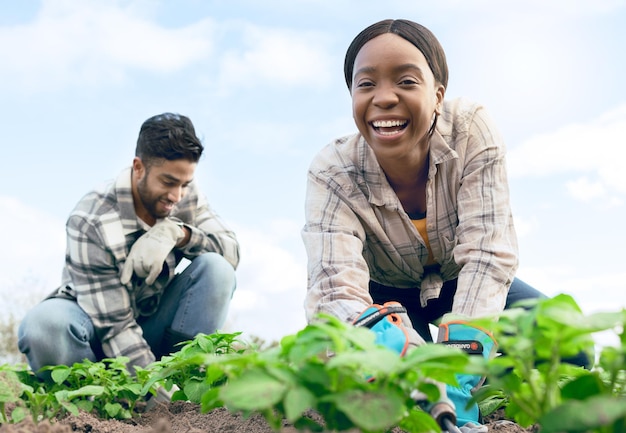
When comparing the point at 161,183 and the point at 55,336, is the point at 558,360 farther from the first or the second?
the point at 55,336

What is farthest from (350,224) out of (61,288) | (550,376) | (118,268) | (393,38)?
(61,288)

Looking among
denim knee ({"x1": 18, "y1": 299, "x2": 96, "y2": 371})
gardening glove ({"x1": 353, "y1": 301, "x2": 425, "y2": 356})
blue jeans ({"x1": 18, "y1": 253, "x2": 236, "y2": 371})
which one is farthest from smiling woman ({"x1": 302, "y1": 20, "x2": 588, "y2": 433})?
denim knee ({"x1": 18, "y1": 299, "x2": 96, "y2": 371})

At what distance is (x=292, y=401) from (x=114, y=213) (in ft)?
8.41

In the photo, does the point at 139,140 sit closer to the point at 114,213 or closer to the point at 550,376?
the point at 114,213

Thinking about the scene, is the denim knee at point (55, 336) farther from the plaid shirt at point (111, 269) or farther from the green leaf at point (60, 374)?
the green leaf at point (60, 374)

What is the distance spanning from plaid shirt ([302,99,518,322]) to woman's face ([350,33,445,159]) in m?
0.18

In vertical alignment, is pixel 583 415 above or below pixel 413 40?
below

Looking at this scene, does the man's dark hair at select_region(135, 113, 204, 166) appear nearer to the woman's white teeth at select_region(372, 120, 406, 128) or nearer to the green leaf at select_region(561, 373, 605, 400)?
the woman's white teeth at select_region(372, 120, 406, 128)

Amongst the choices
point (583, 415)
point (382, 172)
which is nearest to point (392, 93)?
point (382, 172)

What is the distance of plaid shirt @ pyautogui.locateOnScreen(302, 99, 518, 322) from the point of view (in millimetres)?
1938

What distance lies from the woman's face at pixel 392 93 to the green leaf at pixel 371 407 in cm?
120

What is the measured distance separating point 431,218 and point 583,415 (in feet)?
4.92

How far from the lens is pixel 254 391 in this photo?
84 centimetres

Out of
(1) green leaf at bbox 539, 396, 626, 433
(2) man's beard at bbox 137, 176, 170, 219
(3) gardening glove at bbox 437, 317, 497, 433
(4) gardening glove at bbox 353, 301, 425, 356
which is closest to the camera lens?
(1) green leaf at bbox 539, 396, 626, 433
